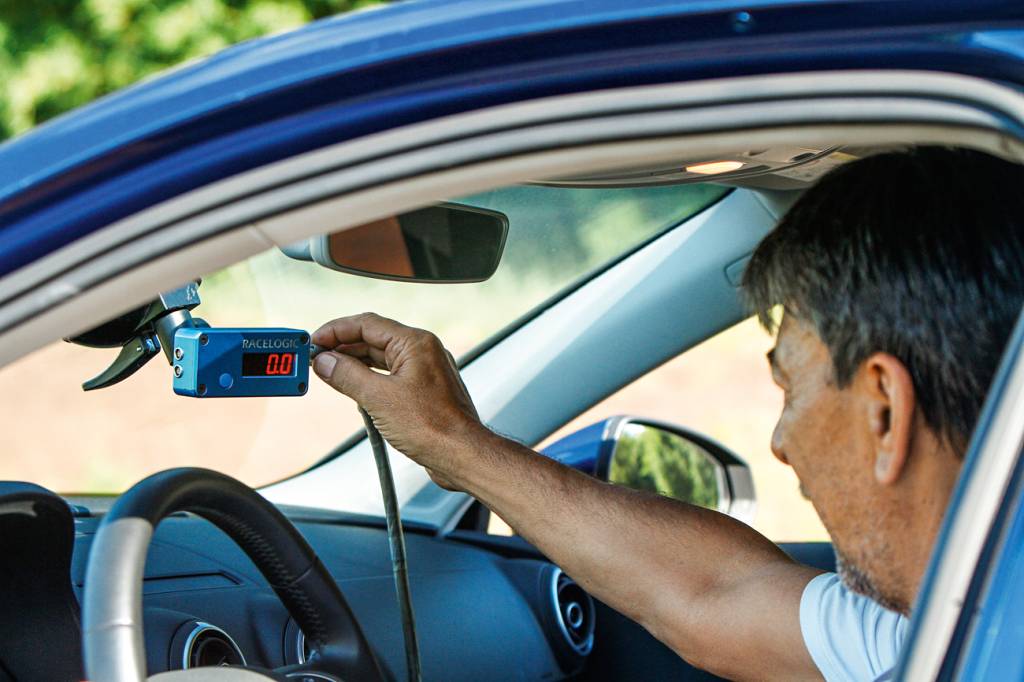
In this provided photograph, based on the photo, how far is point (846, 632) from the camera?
1744mm

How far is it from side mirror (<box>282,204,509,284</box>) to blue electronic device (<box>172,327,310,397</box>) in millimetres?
149

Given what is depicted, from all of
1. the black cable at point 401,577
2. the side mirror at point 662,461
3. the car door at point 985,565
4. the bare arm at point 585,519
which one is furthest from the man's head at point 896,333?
the side mirror at point 662,461

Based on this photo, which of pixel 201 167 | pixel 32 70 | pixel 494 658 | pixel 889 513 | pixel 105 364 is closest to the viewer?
pixel 201 167

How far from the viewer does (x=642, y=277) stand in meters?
2.74

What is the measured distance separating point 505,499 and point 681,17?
1.15 meters

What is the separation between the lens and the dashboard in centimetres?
186

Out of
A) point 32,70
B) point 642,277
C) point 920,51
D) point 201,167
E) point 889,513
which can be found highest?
point 32,70

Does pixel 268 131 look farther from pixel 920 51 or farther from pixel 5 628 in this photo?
pixel 5 628

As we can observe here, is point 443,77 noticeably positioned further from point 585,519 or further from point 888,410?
point 585,519

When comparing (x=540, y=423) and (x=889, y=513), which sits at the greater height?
(x=540, y=423)

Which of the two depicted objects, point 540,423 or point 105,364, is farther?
point 540,423

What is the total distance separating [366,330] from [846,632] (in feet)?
2.78

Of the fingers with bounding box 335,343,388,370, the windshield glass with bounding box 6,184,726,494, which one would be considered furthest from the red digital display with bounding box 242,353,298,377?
the fingers with bounding box 335,343,388,370

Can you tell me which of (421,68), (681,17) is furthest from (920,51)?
(421,68)
